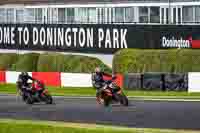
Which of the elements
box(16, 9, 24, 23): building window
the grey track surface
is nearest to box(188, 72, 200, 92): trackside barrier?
the grey track surface

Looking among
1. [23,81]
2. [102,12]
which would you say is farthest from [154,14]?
[23,81]

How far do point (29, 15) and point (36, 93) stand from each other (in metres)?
21.1

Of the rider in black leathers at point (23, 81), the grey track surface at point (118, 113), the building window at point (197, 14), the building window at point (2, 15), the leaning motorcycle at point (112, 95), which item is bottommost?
the grey track surface at point (118, 113)

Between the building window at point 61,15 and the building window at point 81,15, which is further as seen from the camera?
the building window at point 61,15

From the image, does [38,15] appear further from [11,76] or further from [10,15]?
[11,76]

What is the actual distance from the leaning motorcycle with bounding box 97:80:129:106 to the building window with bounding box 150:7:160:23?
15877mm

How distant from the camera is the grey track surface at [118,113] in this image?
1967cm

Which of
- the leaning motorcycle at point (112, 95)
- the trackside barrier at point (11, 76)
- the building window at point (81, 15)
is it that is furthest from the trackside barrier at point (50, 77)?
the leaning motorcycle at point (112, 95)

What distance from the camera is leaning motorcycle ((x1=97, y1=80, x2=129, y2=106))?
25172 mm

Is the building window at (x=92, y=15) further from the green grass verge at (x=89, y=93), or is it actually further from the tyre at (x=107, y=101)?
the tyre at (x=107, y=101)

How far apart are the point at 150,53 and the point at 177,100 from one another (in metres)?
7.92

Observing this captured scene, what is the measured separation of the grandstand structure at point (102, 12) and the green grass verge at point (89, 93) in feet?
23.1

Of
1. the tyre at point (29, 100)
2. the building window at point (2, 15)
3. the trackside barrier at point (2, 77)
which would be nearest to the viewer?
the tyre at point (29, 100)

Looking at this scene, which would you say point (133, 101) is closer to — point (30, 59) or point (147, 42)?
point (147, 42)
